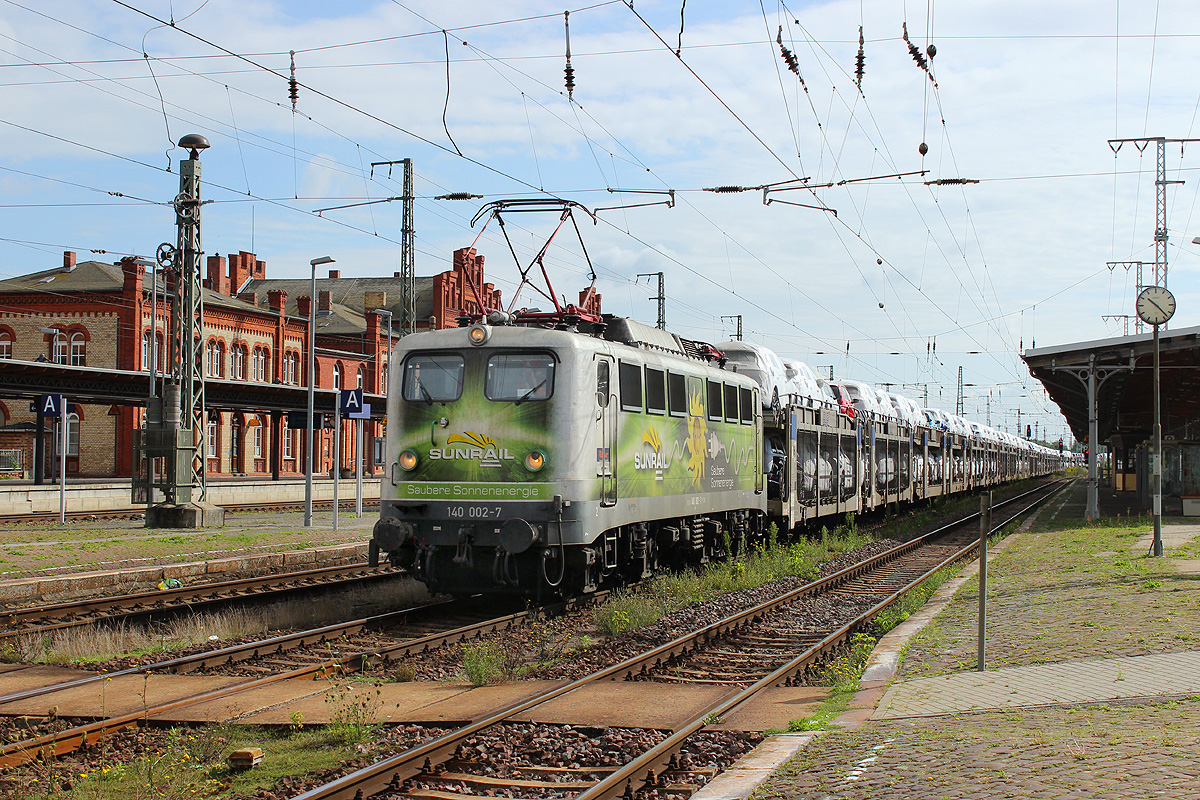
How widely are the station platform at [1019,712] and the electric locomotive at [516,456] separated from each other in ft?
11.6

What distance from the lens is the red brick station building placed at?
50.3 meters

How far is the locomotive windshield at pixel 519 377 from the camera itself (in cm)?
1227

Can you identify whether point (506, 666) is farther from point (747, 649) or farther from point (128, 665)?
point (128, 665)

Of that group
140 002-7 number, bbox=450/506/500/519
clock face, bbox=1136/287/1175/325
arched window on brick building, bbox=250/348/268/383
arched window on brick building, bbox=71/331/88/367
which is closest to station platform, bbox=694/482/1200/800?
140 002-7 number, bbox=450/506/500/519

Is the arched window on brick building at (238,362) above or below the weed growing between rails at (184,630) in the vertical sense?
above

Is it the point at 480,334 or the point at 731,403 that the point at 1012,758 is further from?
the point at 731,403

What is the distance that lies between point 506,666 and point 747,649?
2.69 m

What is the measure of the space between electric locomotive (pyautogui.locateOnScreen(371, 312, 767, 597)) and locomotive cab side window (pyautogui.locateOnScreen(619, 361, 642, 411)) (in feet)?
0.08

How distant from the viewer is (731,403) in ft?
59.7

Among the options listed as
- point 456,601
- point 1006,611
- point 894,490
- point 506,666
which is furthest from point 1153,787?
point 894,490

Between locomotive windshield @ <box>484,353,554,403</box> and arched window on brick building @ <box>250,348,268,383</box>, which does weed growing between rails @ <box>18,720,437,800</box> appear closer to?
locomotive windshield @ <box>484,353,554,403</box>

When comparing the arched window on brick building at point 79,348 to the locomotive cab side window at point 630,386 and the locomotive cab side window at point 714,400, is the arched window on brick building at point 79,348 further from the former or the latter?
the locomotive cab side window at point 630,386

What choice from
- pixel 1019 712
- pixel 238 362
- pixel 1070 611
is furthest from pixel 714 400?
pixel 238 362

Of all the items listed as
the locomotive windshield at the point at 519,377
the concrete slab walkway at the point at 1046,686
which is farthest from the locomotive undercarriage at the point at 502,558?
the concrete slab walkway at the point at 1046,686
